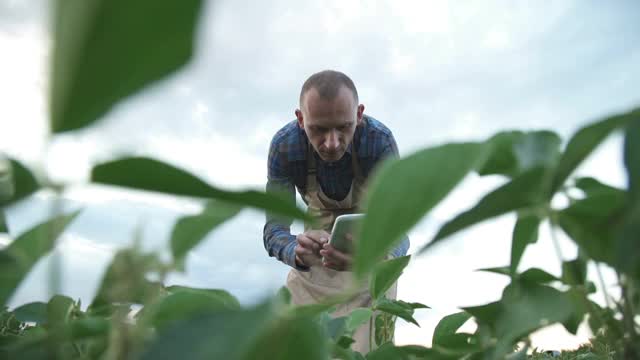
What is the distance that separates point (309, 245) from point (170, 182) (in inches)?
83.2

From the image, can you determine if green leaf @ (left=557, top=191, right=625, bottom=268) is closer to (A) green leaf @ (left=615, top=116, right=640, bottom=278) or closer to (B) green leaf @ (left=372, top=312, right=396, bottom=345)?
(A) green leaf @ (left=615, top=116, right=640, bottom=278)

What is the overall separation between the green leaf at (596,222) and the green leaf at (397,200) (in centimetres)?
8

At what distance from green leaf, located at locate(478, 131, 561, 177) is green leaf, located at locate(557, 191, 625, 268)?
0.03 metres

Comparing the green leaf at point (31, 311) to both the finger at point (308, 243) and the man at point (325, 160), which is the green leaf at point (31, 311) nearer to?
the finger at point (308, 243)

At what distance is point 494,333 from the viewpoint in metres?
0.36

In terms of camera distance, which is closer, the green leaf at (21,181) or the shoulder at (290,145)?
the green leaf at (21,181)

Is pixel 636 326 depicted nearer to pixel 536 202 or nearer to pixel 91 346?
pixel 536 202

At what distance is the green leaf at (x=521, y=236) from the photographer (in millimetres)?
310

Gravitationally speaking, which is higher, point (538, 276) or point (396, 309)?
point (538, 276)

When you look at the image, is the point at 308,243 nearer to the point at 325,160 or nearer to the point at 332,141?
the point at 332,141

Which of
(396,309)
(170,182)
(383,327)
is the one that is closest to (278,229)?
(383,327)

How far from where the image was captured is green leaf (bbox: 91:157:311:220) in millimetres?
215

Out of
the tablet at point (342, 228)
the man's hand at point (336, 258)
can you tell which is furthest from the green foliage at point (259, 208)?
the man's hand at point (336, 258)

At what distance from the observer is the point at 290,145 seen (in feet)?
10.3
